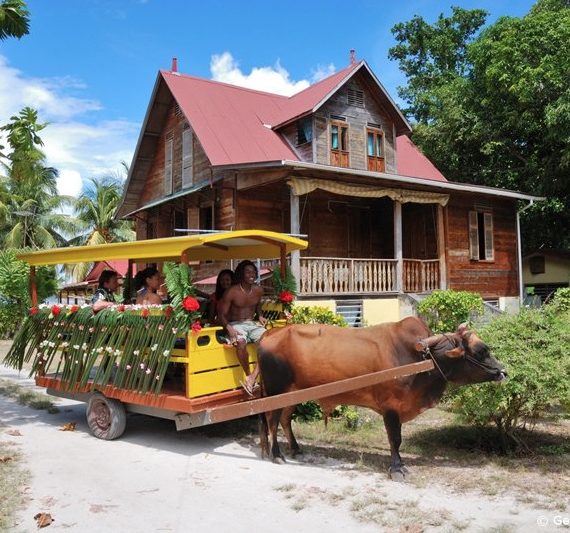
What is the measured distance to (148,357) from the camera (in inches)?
255

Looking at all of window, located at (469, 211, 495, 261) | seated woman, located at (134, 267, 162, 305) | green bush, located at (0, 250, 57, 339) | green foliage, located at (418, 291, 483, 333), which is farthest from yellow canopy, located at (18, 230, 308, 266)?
window, located at (469, 211, 495, 261)

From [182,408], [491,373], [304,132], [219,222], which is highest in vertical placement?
[304,132]

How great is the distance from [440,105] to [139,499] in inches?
928

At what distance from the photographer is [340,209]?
682 inches

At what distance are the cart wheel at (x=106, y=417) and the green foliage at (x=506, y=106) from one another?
55.7 feet

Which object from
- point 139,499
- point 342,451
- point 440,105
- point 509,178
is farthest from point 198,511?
point 440,105

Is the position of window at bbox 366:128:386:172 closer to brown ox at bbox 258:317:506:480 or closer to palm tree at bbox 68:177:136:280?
brown ox at bbox 258:317:506:480

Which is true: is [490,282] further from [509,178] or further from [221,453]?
[221,453]

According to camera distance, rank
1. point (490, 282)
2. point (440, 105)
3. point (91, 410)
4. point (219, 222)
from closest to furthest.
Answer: point (91, 410), point (219, 222), point (490, 282), point (440, 105)

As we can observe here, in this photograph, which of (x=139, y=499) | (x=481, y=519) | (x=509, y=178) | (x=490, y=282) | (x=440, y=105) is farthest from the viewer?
(x=440, y=105)

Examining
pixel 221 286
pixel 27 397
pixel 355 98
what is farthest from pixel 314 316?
pixel 355 98

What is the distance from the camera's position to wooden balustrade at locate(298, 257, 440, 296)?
13602 mm

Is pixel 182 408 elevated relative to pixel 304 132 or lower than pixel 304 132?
lower

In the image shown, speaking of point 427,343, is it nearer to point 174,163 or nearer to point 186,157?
point 186,157
